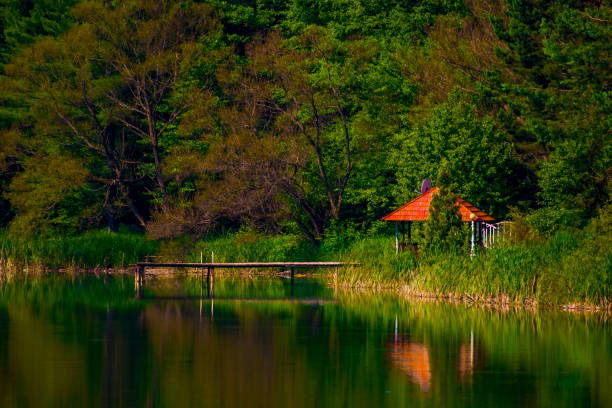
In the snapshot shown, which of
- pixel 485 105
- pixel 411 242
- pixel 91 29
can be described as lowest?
pixel 411 242

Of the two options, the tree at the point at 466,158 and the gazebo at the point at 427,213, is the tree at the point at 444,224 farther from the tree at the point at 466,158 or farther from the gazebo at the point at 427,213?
the tree at the point at 466,158

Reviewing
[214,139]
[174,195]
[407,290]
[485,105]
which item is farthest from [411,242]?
[174,195]

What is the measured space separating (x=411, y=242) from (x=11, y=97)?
27.1 meters

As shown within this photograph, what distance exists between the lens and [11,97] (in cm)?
5669

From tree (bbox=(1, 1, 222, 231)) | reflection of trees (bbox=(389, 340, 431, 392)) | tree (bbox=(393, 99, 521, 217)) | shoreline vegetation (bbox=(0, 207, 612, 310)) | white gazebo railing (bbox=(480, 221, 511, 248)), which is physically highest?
tree (bbox=(1, 1, 222, 231))

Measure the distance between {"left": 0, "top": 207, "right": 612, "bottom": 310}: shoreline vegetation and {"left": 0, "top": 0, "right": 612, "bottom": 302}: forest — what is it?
0.92m

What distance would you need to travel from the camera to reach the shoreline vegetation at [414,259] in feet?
99.1

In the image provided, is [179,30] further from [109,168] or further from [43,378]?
[43,378]

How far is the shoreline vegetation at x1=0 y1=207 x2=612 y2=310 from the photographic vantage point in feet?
99.1

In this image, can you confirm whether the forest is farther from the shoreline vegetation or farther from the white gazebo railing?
the white gazebo railing

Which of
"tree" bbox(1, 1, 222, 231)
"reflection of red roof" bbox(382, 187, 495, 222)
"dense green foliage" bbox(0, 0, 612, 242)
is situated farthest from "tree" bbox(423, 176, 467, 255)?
"tree" bbox(1, 1, 222, 231)

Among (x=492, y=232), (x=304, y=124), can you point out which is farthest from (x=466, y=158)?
(x=304, y=124)

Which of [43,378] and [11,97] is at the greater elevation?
[11,97]

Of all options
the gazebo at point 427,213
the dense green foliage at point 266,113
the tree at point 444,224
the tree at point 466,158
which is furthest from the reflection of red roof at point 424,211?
the tree at point 466,158
